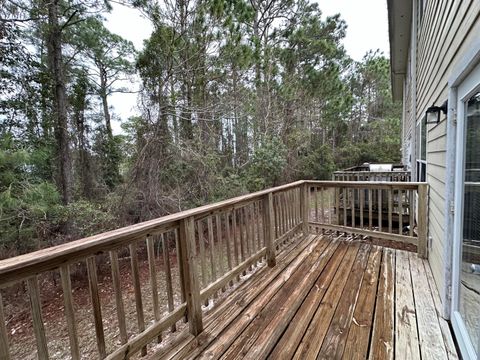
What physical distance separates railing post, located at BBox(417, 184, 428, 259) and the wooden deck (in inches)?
6.7

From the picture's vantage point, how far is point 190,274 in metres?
1.94

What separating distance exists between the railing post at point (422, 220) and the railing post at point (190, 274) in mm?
3023

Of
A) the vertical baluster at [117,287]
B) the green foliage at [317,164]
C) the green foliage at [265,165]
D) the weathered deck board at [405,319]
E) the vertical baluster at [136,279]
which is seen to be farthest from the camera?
→ the green foliage at [317,164]

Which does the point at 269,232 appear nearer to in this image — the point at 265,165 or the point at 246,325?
the point at 246,325

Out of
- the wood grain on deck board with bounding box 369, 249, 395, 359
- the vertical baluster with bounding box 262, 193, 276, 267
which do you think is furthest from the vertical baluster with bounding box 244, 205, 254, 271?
the wood grain on deck board with bounding box 369, 249, 395, 359

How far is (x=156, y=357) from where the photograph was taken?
1707 mm

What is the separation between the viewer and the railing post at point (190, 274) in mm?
1921

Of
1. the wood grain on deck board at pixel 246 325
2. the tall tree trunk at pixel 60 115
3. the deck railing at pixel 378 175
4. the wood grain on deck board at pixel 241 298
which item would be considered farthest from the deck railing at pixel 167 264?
the deck railing at pixel 378 175

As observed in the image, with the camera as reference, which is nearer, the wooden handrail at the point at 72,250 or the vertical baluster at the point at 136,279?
the wooden handrail at the point at 72,250

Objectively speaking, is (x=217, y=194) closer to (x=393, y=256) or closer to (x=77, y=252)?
(x=393, y=256)

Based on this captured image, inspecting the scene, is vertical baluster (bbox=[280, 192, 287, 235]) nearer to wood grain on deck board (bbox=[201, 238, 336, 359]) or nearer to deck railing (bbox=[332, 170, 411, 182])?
wood grain on deck board (bbox=[201, 238, 336, 359])

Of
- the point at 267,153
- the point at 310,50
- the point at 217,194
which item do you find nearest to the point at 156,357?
the point at 217,194

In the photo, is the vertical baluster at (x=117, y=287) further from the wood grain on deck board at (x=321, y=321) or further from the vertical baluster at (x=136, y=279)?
the wood grain on deck board at (x=321, y=321)

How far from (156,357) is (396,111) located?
73.7 feet
